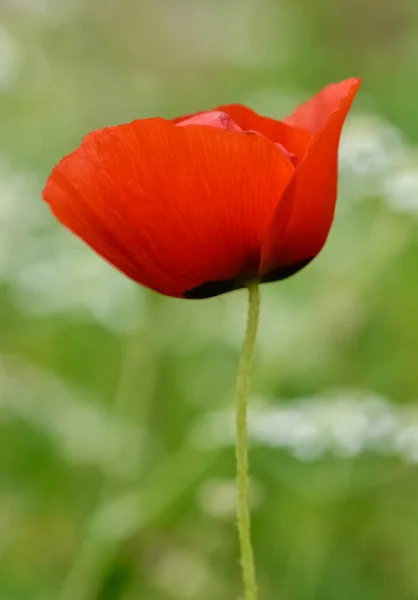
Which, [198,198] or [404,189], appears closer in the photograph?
[198,198]

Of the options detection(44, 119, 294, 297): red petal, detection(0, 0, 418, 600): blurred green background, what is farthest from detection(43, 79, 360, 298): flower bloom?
detection(0, 0, 418, 600): blurred green background

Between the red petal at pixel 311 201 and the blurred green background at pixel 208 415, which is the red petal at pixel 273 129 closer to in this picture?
the red petal at pixel 311 201

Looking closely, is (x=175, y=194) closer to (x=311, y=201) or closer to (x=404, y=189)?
(x=311, y=201)

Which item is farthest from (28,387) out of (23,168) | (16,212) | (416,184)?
(23,168)

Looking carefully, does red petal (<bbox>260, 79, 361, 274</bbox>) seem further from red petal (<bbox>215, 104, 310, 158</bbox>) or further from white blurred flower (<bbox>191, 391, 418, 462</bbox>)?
white blurred flower (<bbox>191, 391, 418, 462</bbox>)

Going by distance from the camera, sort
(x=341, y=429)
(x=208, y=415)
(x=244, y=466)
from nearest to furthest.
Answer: (x=244, y=466) < (x=341, y=429) < (x=208, y=415)

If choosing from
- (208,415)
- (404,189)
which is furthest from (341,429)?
(208,415)

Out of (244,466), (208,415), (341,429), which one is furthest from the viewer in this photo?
(208,415)
